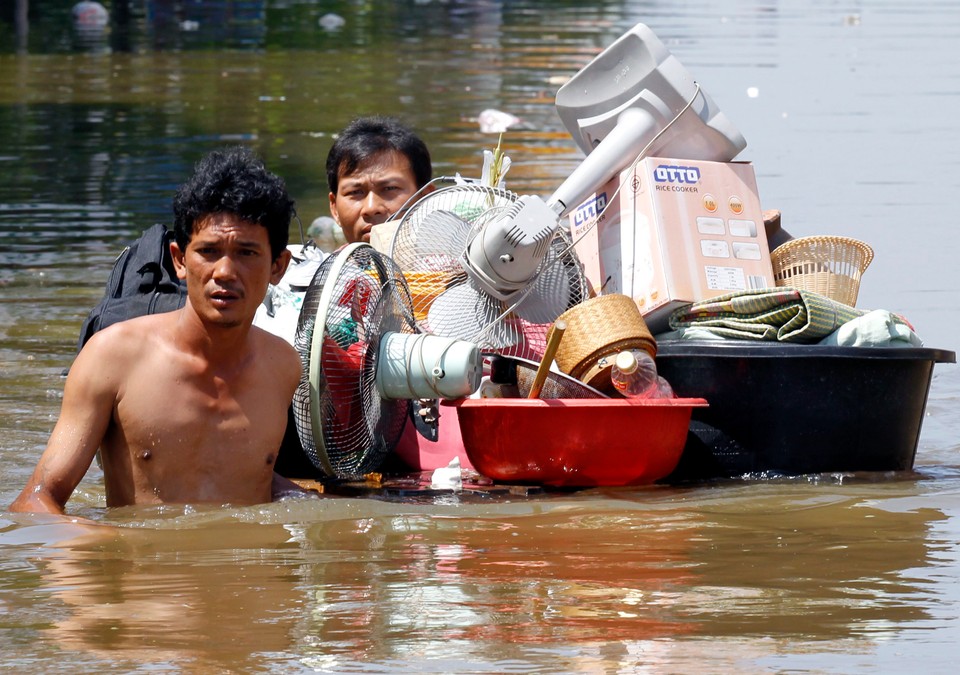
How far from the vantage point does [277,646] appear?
3969 millimetres

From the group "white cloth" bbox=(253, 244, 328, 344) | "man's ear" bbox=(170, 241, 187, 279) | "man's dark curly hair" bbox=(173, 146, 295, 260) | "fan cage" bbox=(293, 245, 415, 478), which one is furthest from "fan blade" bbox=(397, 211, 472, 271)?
"man's ear" bbox=(170, 241, 187, 279)

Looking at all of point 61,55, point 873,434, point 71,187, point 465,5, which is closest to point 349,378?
point 873,434

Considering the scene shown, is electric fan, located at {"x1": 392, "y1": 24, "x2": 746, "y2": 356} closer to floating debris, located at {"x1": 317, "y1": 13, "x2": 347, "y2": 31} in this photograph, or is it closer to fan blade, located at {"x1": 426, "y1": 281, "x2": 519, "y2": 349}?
fan blade, located at {"x1": 426, "y1": 281, "x2": 519, "y2": 349}

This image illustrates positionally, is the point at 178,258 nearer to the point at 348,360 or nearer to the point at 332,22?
the point at 348,360

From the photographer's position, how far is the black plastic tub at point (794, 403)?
18.9 feet

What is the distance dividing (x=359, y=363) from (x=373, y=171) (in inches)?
58.4

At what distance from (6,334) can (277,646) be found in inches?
212

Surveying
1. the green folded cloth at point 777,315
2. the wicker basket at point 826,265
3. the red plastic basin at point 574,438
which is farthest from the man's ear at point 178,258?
the wicker basket at point 826,265

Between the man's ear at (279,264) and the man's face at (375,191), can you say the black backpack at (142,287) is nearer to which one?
the man's ear at (279,264)

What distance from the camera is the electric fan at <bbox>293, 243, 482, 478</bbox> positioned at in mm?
5363

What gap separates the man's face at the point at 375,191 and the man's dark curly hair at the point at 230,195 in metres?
1.77

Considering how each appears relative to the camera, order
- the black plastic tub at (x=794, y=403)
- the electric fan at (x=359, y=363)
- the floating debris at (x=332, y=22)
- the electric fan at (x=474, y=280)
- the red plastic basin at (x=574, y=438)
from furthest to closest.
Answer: the floating debris at (x=332, y=22), the electric fan at (x=474, y=280), the black plastic tub at (x=794, y=403), the red plastic basin at (x=574, y=438), the electric fan at (x=359, y=363)

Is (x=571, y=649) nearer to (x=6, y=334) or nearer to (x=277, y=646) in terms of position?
(x=277, y=646)

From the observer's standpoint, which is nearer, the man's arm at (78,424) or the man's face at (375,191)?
the man's arm at (78,424)
